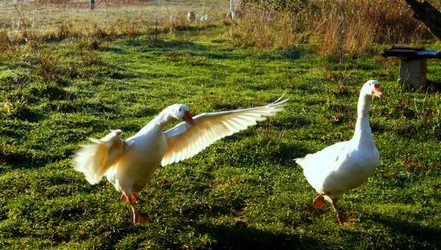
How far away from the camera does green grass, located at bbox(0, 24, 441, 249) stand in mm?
5500

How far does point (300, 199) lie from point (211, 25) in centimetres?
1292

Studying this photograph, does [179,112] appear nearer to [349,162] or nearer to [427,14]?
[349,162]

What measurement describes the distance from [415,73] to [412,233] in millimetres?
5428

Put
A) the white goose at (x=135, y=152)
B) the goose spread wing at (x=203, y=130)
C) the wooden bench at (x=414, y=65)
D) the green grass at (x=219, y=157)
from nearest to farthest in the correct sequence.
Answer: the white goose at (x=135, y=152), the green grass at (x=219, y=157), the goose spread wing at (x=203, y=130), the wooden bench at (x=414, y=65)

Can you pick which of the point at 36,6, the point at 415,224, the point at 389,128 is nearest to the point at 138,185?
the point at 415,224

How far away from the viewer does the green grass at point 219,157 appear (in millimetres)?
5500

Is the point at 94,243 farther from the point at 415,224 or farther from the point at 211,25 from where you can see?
the point at 211,25

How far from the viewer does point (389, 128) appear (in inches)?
326

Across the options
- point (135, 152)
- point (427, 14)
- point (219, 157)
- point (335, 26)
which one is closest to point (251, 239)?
point (135, 152)

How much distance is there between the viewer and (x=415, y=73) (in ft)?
33.7

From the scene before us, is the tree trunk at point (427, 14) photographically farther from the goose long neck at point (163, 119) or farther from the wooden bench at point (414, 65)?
the goose long neck at point (163, 119)

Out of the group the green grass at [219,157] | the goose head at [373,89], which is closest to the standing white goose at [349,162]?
the goose head at [373,89]

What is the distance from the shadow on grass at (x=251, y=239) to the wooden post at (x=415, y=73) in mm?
5830

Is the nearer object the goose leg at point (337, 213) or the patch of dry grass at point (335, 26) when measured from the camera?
the goose leg at point (337, 213)
